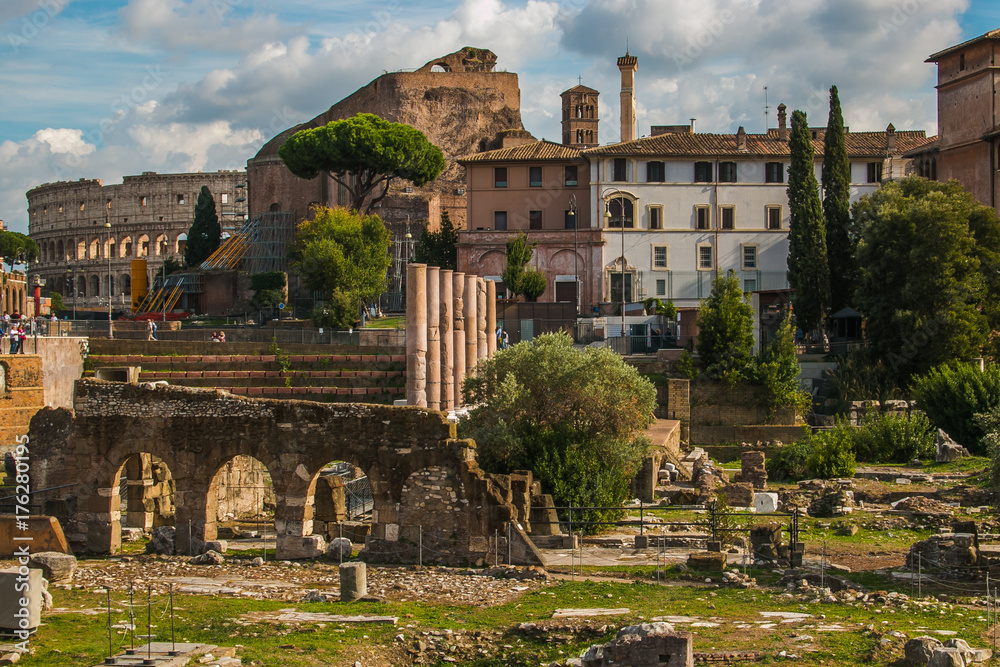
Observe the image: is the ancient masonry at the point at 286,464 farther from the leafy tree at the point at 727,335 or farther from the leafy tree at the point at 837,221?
A: the leafy tree at the point at 837,221

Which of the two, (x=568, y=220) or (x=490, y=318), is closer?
(x=490, y=318)

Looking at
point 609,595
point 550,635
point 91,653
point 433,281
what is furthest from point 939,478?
point 91,653

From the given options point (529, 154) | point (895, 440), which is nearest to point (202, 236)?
point (529, 154)

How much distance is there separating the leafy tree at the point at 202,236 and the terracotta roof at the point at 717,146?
94.6ft

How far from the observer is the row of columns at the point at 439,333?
29469mm

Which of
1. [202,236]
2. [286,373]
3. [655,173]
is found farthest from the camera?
[202,236]

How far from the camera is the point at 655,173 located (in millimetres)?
52781

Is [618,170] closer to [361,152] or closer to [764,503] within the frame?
[361,152]

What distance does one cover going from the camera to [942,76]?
160ft

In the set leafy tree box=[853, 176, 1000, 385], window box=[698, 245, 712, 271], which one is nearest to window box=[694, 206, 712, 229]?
window box=[698, 245, 712, 271]

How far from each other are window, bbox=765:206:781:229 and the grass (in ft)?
126

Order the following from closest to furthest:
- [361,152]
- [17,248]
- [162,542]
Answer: [162,542] → [361,152] → [17,248]

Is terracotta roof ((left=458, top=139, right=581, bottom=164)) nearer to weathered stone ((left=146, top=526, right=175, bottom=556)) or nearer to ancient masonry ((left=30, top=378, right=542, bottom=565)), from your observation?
ancient masonry ((left=30, top=378, right=542, bottom=565))

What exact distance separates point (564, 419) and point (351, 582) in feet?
28.5
